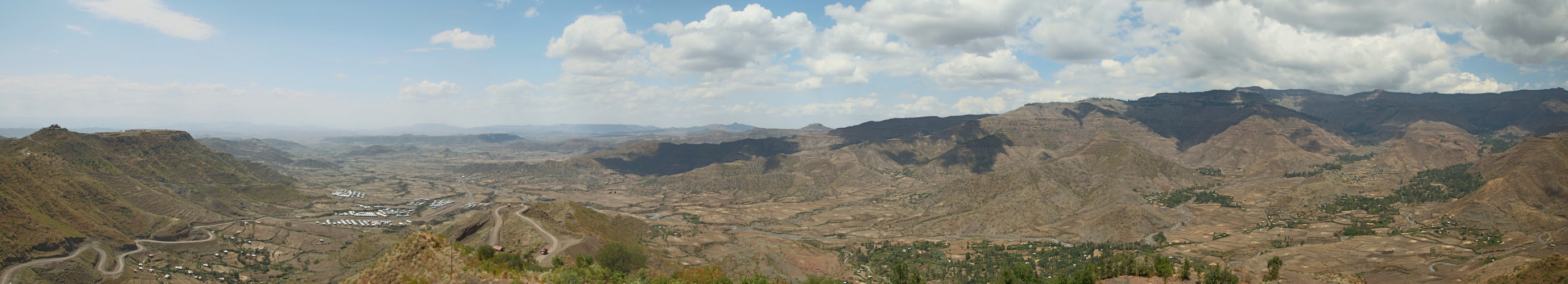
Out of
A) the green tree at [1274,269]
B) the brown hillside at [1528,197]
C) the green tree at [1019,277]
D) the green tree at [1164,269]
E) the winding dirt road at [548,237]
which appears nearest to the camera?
the green tree at [1164,269]

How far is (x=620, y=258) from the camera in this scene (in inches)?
4373

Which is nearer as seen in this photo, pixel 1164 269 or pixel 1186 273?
pixel 1186 273

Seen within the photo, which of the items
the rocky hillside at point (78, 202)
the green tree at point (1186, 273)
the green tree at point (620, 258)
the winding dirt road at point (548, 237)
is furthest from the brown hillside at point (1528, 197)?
the rocky hillside at point (78, 202)

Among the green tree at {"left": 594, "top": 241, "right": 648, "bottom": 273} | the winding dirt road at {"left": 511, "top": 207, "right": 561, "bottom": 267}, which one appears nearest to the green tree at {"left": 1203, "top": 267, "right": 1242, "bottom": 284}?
the green tree at {"left": 594, "top": 241, "right": 648, "bottom": 273}

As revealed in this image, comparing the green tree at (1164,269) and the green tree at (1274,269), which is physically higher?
the green tree at (1164,269)

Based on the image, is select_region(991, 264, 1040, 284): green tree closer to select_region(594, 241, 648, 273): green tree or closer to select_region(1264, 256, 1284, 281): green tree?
select_region(1264, 256, 1284, 281): green tree

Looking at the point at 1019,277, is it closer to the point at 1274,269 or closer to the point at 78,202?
the point at 1274,269

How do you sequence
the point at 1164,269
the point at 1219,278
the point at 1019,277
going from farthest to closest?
the point at 1019,277 < the point at 1164,269 < the point at 1219,278

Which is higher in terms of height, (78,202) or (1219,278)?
(1219,278)

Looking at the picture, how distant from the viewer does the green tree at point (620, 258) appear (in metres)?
110

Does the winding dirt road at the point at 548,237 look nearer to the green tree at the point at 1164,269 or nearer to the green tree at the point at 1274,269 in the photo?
the green tree at the point at 1164,269

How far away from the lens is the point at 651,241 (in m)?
165

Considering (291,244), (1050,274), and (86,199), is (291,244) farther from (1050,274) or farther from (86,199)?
(1050,274)

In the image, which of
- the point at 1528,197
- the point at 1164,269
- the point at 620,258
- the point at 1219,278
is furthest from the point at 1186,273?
the point at 1528,197
